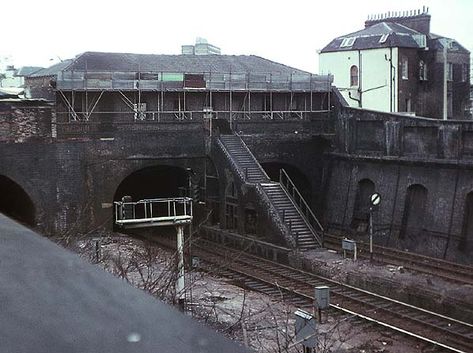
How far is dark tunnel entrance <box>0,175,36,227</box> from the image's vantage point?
24578mm

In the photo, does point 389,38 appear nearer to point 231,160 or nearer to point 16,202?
point 231,160

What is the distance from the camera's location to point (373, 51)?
3972 cm

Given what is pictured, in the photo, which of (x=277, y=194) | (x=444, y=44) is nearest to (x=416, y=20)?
(x=444, y=44)

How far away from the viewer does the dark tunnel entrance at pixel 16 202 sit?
80.6 ft

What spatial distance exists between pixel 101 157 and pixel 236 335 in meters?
13.1

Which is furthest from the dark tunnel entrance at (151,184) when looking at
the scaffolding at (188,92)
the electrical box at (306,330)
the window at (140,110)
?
the electrical box at (306,330)

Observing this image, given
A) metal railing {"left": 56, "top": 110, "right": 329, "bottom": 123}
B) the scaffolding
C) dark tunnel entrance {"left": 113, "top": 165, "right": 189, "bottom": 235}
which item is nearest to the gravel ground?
metal railing {"left": 56, "top": 110, "right": 329, "bottom": 123}

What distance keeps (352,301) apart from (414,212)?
7.97 m

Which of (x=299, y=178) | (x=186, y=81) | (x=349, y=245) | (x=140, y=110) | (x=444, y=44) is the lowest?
(x=349, y=245)

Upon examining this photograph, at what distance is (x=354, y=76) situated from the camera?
1644 inches

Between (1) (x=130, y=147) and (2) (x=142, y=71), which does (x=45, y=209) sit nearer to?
(1) (x=130, y=147)

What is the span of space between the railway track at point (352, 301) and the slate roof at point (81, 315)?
12750 mm

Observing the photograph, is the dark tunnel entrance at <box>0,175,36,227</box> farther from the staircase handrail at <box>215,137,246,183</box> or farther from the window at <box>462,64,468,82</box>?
the window at <box>462,64,468,82</box>

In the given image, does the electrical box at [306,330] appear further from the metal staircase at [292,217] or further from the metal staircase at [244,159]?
the metal staircase at [244,159]
